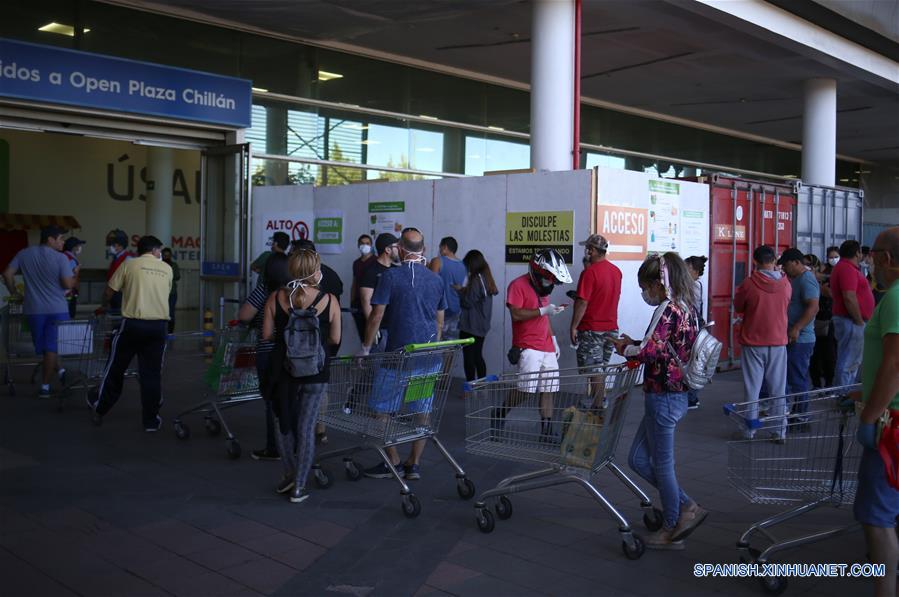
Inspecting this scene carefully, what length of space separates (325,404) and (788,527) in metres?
3.42

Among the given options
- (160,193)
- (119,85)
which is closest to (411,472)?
(119,85)

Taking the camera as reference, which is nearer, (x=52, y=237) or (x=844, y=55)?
(x=52, y=237)

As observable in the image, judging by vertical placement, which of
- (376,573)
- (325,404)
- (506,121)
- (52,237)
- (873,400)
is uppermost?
(506,121)

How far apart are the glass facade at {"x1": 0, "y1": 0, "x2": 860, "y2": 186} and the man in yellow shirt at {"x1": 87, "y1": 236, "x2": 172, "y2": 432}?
22.5ft

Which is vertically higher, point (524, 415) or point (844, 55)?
point (844, 55)

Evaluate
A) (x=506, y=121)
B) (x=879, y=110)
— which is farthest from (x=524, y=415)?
(x=879, y=110)

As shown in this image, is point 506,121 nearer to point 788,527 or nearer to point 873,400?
point 788,527

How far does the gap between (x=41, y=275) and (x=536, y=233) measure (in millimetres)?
6045

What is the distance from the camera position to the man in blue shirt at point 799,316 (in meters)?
8.59

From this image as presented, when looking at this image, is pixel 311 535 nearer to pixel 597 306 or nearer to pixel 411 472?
pixel 411 472

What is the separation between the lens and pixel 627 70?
770 inches

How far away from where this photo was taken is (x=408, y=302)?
6684mm

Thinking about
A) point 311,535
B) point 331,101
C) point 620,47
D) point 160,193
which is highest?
point 620,47

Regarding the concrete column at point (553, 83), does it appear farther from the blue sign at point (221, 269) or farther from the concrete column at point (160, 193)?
the concrete column at point (160, 193)
